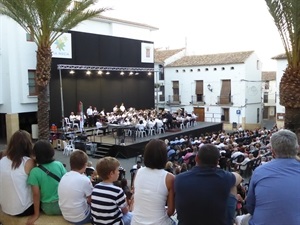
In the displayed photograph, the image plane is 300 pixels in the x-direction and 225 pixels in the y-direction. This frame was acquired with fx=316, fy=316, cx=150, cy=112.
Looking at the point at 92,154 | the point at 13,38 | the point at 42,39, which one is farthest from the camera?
the point at 13,38

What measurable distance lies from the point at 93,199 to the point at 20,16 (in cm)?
1064

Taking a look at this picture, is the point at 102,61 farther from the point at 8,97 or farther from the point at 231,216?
the point at 231,216

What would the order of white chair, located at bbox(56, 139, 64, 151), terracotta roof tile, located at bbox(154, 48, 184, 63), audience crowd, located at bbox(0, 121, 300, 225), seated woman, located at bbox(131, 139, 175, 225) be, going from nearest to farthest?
audience crowd, located at bbox(0, 121, 300, 225), seated woman, located at bbox(131, 139, 175, 225), white chair, located at bbox(56, 139, 64, 151), terracotta roof tile, located at bbox(154, 48, 184, 63)

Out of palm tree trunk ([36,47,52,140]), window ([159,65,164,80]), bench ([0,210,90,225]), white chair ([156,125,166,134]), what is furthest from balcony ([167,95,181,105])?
bench ([0,210,90,225])

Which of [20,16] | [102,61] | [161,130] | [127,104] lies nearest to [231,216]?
[20,16]

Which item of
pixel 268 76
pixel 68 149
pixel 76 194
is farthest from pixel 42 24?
pixel 268 76

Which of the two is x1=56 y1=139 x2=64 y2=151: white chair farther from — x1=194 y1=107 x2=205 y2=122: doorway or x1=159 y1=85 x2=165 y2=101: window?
x1=159 y1=85 x2=165 y2=101: window

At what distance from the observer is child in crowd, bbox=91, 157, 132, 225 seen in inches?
131

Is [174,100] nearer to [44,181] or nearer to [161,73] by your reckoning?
[161,73]

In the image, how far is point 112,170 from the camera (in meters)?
3.43

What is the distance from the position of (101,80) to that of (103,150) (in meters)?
9.18

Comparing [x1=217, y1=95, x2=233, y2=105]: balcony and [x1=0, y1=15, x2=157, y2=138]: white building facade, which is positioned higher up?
[x1=0, y1=15, x2=157, y2=138]: white building facade

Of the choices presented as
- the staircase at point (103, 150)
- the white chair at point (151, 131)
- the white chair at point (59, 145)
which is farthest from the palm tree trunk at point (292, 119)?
the white chair at point (59, 145)

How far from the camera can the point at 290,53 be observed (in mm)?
9914
